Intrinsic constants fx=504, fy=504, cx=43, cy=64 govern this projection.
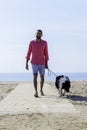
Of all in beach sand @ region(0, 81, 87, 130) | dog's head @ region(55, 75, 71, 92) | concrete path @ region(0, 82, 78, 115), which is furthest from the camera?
dog's head @ region(55, 75, 71, 92)

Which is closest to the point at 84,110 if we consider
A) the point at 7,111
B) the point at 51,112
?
the point at 51,112

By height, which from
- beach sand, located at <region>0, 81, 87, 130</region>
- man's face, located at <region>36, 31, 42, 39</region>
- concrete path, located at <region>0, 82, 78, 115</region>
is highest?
man's face, located at <region>36, 31, 42, 39</region>

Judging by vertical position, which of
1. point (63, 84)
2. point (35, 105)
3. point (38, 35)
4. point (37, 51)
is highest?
point (38, 35)

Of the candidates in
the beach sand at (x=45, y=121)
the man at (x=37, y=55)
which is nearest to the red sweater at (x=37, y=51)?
the man at (x=37, y=55)

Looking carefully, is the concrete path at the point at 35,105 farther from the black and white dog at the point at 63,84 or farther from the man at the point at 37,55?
the man at the point at 37,55

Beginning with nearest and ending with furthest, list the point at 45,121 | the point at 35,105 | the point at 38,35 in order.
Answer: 1. the point at 45,121
2. the point at 35,105
3. the point at 38,35

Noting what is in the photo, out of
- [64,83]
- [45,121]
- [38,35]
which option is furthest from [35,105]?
[38,35]

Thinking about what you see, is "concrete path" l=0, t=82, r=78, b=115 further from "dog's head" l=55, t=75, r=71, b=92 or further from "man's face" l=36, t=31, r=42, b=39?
"man's face" l=36, t=31, r=42, b=39

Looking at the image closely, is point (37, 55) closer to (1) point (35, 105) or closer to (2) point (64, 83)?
(2) point (64, 83)

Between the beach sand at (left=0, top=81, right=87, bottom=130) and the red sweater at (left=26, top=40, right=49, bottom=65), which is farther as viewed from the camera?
the red sweater at (left=26, top=40, right=49, bottom=65)

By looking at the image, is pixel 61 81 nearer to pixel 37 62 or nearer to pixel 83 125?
pixel 37 62

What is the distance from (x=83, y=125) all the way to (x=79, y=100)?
4369mm

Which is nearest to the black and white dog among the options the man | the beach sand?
the man

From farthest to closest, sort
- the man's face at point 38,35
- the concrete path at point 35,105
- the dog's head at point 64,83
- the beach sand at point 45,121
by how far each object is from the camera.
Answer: the dog's head at point 64,83 → the man's face at point 38,35 → the concrete path at point 35,105 → the beach sand at point 45,121
